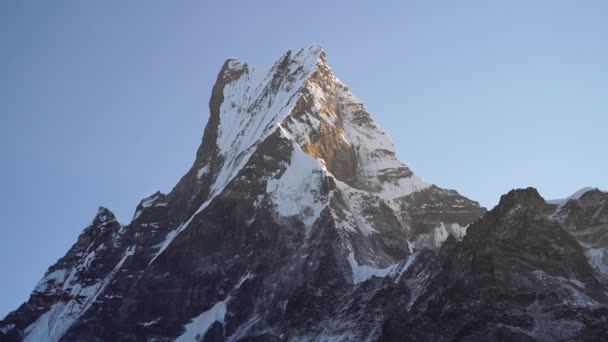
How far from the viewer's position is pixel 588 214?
162250 millimetres

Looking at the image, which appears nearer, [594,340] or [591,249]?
[594,340]

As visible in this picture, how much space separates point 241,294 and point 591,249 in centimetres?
6293

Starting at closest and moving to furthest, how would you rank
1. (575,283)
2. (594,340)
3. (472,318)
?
1. (594,340)
2. (472,318)
3. (575,283)

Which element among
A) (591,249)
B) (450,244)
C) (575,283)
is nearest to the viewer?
(575,283)

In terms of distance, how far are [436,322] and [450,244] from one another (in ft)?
107

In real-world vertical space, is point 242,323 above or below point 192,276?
below

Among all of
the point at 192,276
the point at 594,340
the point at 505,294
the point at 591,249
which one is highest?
the point at 192,276

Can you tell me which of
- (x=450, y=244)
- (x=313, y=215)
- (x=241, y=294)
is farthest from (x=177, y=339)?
(x=450, y=244)

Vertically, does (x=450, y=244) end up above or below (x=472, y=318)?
above

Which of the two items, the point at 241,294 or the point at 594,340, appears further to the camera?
the point at 241,294

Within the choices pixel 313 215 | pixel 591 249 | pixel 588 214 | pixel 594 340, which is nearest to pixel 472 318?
pixel 594 340

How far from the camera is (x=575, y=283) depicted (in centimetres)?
13612

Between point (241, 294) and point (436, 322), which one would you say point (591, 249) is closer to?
point (436, 322)

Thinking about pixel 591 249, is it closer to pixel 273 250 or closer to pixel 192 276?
pixel 273 250
